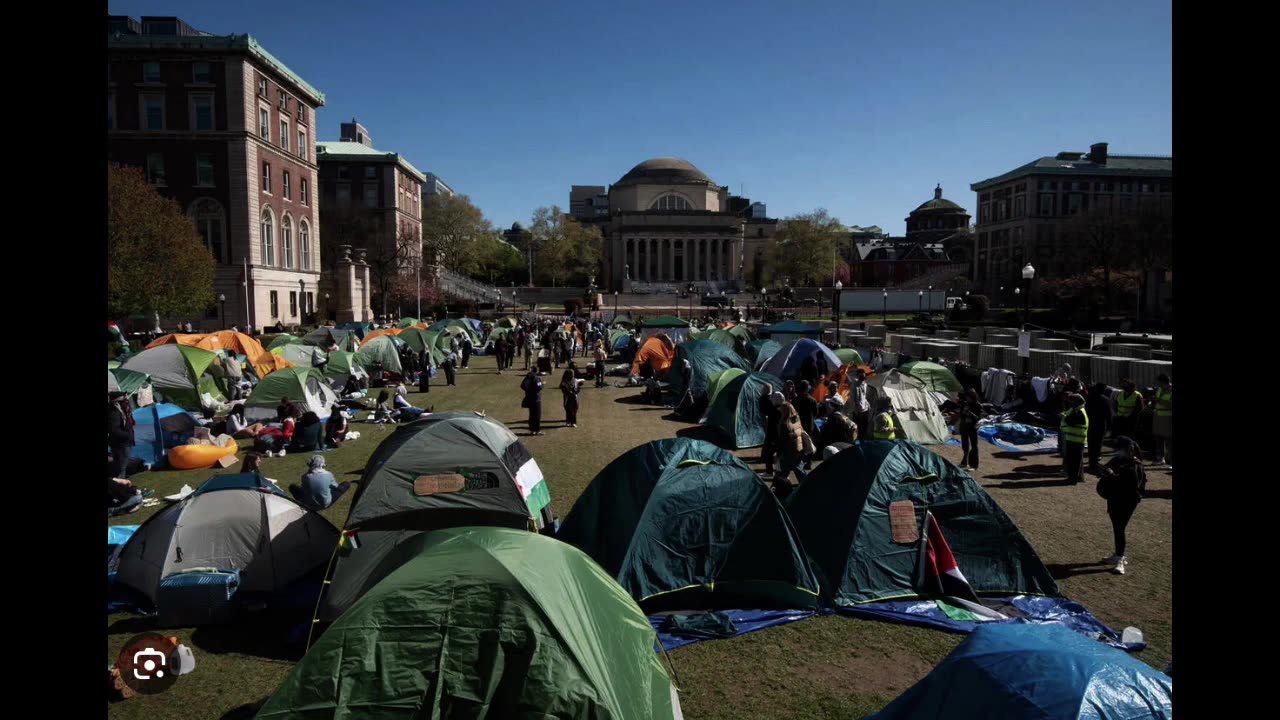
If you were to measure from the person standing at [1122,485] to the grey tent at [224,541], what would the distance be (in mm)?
8821

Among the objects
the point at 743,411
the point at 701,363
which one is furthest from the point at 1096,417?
the point at 701,363

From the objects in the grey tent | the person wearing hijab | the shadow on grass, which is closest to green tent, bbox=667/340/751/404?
the person wearing hijab

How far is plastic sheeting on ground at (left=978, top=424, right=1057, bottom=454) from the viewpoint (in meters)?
15.1

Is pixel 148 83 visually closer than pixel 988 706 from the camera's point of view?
No

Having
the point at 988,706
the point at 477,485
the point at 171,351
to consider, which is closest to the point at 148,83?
the point at 171,351

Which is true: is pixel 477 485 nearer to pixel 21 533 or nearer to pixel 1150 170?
pixel 21 533

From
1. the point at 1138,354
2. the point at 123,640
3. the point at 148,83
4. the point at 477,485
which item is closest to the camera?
the point at 123,640

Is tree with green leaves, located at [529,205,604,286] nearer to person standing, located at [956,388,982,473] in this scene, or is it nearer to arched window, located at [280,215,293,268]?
arched window, located at [280,215,293,268]

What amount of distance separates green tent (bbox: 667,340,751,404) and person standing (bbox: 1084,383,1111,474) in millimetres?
8875

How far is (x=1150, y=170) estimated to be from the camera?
276 ft

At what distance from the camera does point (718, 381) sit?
61.0ft

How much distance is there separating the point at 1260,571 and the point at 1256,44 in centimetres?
71

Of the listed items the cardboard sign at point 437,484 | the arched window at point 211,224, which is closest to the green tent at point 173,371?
the cardboard sign at point 437,484

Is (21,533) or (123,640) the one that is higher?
(21,533)
